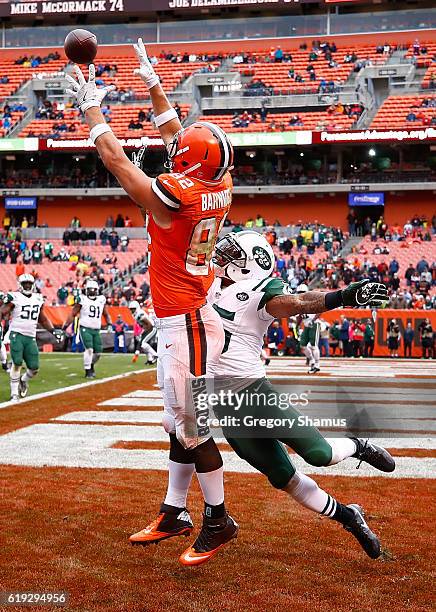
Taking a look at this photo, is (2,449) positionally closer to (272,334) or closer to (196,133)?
(196,133)

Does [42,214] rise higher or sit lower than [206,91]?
lower

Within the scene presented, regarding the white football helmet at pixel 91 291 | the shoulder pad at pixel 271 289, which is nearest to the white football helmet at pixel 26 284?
the white football helmet at pixel 91 291

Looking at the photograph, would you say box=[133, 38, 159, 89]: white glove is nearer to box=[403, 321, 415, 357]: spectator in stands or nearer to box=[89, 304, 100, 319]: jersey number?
box=[89, 304, 100, 319]: jersey number

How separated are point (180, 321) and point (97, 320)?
11.2 m

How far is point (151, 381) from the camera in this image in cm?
1474

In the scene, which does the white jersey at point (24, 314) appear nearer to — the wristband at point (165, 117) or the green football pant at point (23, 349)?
the green football pant at point (23, 349)

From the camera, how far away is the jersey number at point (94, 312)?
14734 mm

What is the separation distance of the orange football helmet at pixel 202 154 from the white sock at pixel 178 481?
1.53 metres

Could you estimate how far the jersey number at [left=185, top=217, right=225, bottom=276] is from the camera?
381cm

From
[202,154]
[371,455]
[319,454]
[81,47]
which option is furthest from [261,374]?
[81,47]

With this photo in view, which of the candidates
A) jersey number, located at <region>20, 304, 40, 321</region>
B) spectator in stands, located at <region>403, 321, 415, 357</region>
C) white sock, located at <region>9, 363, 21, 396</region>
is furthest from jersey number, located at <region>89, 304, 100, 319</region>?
spectator in stands, located at <region>403, 321, 415, 357</region>

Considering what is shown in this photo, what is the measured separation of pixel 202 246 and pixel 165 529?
1513mm

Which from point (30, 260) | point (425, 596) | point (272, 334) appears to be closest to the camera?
point (425, 596)

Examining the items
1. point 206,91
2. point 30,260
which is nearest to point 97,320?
point 30,260
